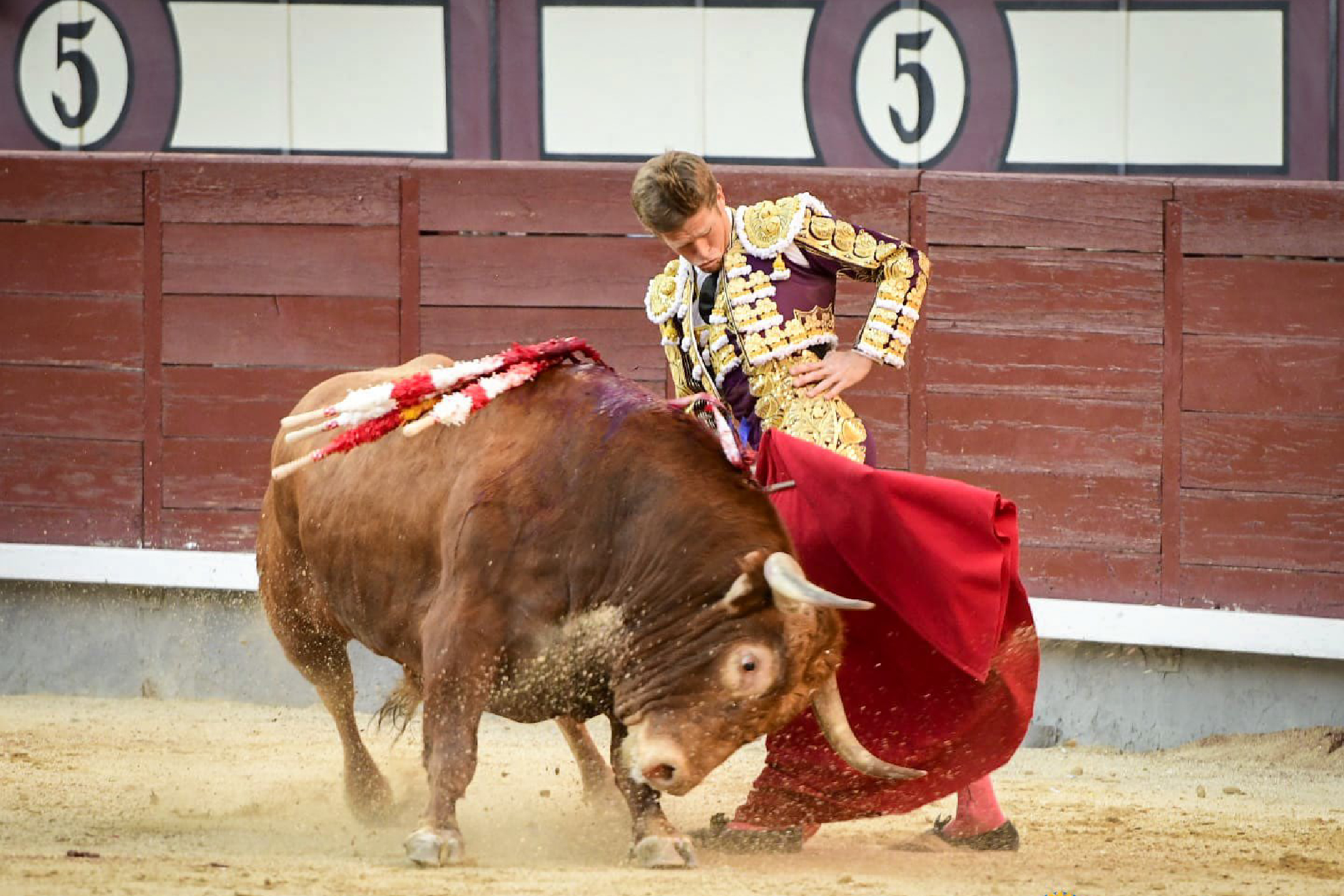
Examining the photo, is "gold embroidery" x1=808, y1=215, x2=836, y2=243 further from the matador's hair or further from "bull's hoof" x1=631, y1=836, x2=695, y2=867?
"bull's hoof" x1=631, y1=836, x2=695, y2=867

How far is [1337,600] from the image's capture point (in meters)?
5.92

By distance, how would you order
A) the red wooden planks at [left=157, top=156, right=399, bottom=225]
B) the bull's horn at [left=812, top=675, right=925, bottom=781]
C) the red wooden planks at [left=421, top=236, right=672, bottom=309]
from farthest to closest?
the red wooden planks at [left=157, top=156, right=399, bottom=225]
the red wooden planks at [left=421, top=236, right=672, bottom=309]
the bull's horn at [left=812, top=675, right=925, bottom=781]

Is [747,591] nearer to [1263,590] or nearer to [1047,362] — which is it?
[1047,362]

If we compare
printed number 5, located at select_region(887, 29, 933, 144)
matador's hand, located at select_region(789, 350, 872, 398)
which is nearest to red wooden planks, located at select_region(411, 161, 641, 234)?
printed number 5, located at select_region(887, 29, 933, 144)

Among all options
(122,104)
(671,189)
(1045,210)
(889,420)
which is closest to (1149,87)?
(1045,210)

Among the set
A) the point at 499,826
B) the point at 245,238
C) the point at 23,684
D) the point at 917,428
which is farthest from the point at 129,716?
the point at 917,428

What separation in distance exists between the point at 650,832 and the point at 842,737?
43 centimetres

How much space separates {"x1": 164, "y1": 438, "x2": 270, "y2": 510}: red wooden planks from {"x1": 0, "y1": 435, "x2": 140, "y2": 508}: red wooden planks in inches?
4.9

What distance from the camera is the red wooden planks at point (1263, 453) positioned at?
5938 millimetres

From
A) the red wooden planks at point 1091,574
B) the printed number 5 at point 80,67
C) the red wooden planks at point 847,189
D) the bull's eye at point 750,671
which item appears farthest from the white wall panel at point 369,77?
the bull's eye at point 750,671

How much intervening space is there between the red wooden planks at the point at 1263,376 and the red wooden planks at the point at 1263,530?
0.86 ft

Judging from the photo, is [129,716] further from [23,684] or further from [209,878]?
[209,878]

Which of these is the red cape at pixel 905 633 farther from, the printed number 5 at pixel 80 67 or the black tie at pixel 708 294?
the printed number 5 at pixel 80 67

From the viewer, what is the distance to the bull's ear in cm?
361
